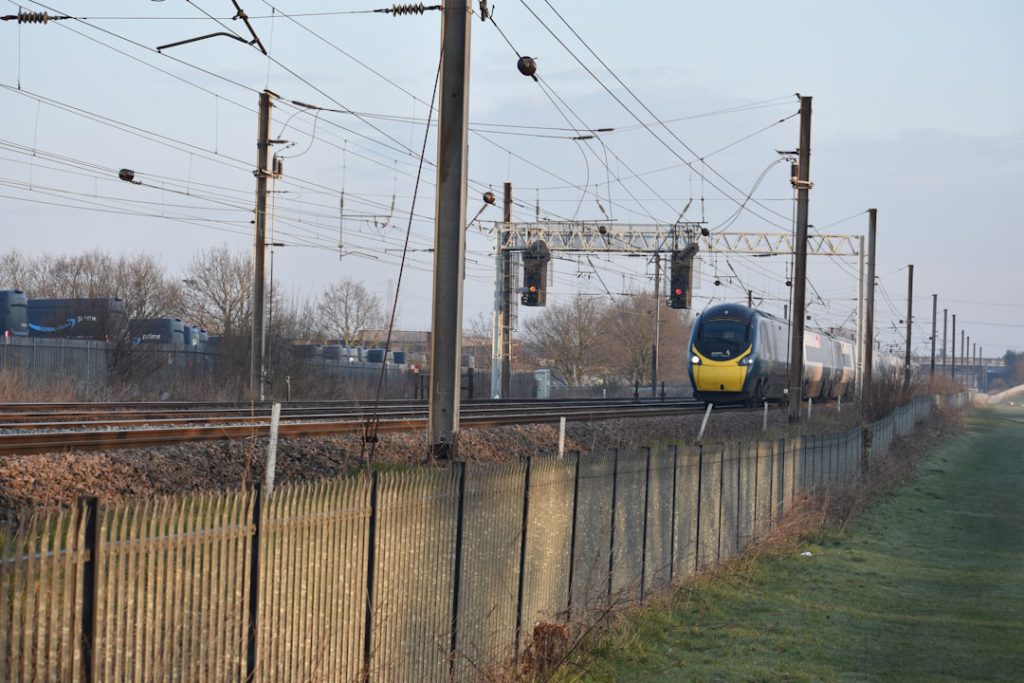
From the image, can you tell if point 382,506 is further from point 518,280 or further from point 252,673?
point 518,280

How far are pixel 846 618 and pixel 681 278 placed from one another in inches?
1193

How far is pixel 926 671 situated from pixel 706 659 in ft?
6.86

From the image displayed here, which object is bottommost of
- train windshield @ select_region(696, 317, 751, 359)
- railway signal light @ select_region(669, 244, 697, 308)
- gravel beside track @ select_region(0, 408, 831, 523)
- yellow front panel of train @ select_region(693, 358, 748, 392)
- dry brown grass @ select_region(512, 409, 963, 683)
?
dry brown grass @ select_region(512, 409, 963, 683)

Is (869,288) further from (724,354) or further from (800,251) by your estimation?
(800,251)

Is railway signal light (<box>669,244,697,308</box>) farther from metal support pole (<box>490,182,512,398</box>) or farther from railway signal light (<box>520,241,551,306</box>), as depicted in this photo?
metal support pole (<box>490,182,512,398</box>)

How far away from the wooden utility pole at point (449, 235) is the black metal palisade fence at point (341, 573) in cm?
200

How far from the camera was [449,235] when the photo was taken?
12.3 m

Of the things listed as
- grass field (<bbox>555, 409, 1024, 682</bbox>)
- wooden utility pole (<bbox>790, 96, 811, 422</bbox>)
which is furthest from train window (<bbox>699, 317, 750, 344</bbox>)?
grass field (<bbox>555, 409, 1024, 682</bbox>)

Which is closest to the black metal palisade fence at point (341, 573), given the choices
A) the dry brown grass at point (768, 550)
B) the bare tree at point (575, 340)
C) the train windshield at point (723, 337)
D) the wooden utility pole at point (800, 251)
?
the dry brown grass at point (768, 550)

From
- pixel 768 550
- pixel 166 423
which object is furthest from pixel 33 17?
pixel 768 550

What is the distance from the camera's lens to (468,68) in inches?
497

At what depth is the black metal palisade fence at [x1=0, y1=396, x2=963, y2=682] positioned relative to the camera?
4879mm

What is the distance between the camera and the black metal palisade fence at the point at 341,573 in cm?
488

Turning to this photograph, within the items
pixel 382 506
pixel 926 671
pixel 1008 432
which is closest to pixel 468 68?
pixel 382 506
